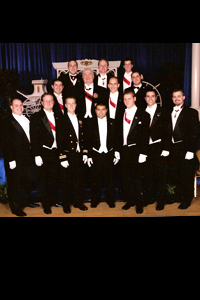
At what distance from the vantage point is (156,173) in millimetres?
3881

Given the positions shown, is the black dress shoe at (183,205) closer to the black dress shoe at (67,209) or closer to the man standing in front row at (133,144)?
the man standing in front row at (133,144)

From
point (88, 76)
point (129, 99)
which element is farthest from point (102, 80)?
point (129, 99)

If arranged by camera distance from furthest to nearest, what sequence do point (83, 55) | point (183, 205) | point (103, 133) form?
point (83, 55), point (183, 205), point (103, 133)

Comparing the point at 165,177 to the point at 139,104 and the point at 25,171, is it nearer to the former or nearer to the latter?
the point at 139,104

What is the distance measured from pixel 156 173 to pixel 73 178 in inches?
43.1

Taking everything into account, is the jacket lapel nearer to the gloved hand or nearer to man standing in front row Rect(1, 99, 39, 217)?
man standing in front row Rect(1, 99, 39, 217)

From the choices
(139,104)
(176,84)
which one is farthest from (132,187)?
(176,84)

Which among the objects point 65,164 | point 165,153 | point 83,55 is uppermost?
point 83,55

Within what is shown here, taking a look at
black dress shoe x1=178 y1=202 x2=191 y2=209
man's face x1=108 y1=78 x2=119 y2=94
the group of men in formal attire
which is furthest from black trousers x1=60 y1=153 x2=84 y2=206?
black dress shoe x1=178 y1=202 x2=191 y2=209

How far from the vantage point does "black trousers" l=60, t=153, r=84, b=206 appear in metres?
3.77

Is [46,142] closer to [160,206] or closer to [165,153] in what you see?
[165,153]

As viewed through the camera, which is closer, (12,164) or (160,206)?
(12,164)

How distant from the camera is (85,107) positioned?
4121mm

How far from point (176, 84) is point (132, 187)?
2550mm
